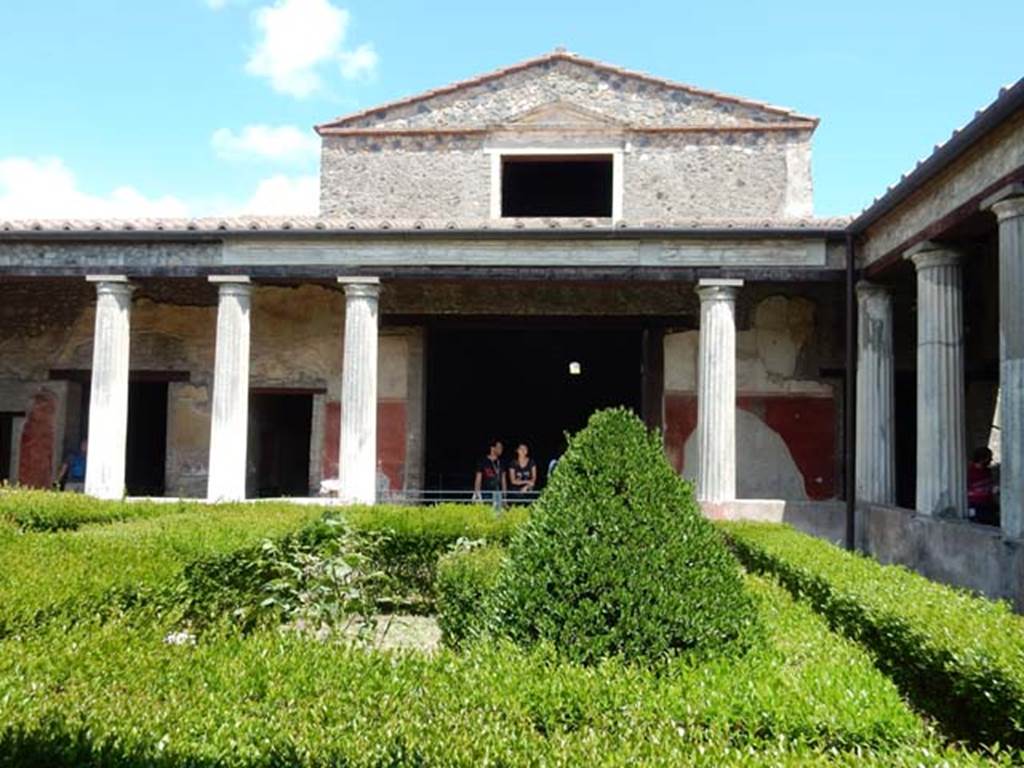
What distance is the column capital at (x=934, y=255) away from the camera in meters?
8.39

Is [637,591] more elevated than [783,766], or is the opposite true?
[637,591]

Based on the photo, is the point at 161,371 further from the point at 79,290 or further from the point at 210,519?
the point at 210,519

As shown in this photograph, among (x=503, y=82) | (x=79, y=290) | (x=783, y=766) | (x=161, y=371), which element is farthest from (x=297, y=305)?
(x=783, y=766)

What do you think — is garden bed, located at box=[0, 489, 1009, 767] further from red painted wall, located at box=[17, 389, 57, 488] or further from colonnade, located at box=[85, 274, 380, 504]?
red painted wall, located at box=[17, 389, 57, 488]

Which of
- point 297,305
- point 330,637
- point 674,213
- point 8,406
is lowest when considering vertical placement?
point 330,637

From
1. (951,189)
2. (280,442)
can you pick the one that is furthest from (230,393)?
(951,189)

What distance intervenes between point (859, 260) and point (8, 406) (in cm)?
1210

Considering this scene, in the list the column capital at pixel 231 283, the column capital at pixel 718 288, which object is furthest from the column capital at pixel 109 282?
the column capital at pixel 718 288

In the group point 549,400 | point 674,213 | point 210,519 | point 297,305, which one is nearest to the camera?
point 210,519

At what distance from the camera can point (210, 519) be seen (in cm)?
696

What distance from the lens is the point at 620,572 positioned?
375cm

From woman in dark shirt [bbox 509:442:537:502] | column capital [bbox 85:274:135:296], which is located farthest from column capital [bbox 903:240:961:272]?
column capital [bbox 85:274:135:296]

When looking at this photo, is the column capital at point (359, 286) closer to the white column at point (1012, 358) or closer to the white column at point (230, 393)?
the white column at point (230, 393)

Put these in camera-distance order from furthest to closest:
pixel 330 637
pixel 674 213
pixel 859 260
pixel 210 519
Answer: pixel 674 213, pixel 859 260, pixel 210 519, pixel 330 637
